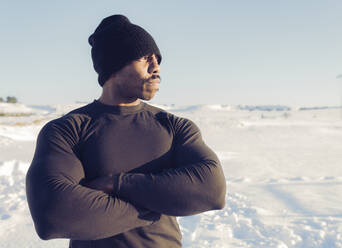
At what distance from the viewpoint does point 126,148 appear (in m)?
1.50

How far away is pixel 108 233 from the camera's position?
1350 mm

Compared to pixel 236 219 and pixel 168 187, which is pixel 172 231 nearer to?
pixel 168 187

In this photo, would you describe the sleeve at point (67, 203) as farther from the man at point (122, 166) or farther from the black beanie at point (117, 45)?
the black beanie at point (117, 45)

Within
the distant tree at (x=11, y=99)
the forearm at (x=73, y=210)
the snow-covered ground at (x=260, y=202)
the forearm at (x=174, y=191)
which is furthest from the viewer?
the distant tree at (x=11, y=99)

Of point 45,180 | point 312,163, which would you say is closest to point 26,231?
point 45,180

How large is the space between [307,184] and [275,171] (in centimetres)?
137

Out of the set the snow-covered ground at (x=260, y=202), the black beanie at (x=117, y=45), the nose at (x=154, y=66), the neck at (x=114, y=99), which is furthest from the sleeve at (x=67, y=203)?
the snow-covered ground at (x=260, y=202)

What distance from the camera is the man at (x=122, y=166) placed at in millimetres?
1332

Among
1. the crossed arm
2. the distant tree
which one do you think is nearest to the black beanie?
the crossed arm

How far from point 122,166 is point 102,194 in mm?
168

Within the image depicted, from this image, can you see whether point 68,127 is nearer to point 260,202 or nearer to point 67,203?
point 67,203

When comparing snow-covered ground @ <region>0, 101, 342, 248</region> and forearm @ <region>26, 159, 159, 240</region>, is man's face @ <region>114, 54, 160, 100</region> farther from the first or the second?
snow-covered ground @ <region>0, 101, 342, 248</region>

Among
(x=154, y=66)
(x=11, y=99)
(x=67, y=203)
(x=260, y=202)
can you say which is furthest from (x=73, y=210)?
(x=11, y=99)

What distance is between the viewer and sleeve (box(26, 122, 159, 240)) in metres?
1.30
